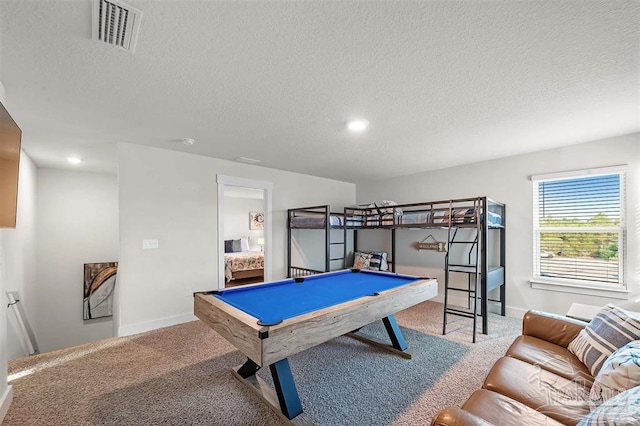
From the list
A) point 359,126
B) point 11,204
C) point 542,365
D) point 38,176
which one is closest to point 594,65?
point 359,126

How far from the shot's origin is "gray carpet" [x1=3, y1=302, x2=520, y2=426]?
1.85 meters

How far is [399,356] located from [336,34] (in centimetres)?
280

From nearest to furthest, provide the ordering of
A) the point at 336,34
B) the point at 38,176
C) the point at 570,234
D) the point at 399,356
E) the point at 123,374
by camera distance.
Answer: the point at 336,34, the point at 123,374, the point at 399,356, the point at 570,234, the point at 38,176

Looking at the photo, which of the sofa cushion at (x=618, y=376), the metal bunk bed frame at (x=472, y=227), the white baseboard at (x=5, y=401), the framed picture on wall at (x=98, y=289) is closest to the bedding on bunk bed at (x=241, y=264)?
the framed picture on wall at (x=98, y=289)

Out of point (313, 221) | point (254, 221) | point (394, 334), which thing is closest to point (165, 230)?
point (313, 221)

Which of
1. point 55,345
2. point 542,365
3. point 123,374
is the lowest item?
point 55,345

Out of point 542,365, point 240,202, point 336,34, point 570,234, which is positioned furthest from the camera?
point 240,202

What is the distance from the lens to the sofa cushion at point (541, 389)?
4.06 ft

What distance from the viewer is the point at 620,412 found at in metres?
0.83

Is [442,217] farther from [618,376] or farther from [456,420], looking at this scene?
[456,420]

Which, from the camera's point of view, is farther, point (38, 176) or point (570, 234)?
point (38, 176)

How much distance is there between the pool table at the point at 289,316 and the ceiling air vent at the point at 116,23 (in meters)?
1.72

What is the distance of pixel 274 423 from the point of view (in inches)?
69.1

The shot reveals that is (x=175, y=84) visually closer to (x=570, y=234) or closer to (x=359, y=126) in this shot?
(x=359, y=126)
